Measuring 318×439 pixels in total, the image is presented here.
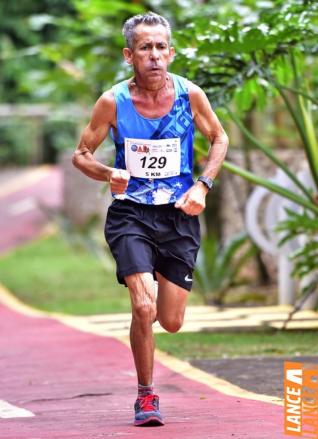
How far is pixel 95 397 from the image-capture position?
8211mm

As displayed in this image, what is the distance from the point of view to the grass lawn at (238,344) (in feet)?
33.2

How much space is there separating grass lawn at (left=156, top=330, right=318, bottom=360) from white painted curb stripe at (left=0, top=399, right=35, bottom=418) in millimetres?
2253

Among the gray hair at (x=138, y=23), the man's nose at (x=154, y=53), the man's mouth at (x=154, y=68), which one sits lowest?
the man's mouth at (x=154, y=68)

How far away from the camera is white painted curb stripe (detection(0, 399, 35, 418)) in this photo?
750cm

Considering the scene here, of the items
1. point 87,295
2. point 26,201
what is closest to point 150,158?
point 87,295

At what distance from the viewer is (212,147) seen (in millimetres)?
7211

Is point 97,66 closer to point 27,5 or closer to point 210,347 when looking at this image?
point 210,347

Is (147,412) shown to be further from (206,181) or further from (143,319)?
(206,181)

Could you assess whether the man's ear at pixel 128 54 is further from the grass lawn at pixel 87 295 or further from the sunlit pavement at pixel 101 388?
the grass lawn at pixel 87 295

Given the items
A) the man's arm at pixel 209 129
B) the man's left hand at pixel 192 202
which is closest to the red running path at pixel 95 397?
the man's left hand at pixel 192 202

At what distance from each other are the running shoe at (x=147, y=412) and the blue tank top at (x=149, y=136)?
102cm

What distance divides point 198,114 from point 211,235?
7.98 meters

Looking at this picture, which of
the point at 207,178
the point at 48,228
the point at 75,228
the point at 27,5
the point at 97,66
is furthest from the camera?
the point at 27,5

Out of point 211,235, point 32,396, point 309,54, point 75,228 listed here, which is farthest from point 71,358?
point 75,228
